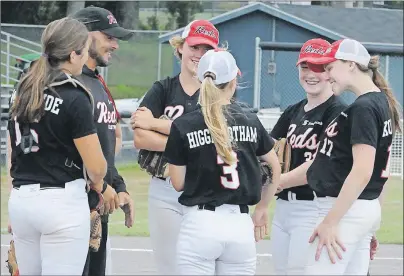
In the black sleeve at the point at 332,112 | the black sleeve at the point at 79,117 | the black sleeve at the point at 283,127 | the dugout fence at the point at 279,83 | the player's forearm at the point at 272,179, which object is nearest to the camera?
the black sleeve at the point at 79,117

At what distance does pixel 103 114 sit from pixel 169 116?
1.92 feet

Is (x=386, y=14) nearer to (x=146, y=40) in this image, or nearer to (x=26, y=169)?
(x=146, y=40)

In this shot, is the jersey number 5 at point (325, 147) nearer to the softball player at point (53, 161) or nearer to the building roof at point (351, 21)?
the softball player at point (53, 161)

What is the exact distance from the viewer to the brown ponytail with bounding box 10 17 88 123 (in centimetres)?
498

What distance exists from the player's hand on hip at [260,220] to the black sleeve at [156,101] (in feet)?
3.14

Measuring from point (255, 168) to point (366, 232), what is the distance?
2.27 feet

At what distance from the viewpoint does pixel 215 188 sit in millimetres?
5062

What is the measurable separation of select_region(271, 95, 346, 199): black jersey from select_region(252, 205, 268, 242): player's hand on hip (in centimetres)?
38

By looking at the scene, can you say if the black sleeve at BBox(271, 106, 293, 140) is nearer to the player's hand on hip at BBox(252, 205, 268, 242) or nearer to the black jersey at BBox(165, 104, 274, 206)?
the player's hand on hip at BBox(252, 205, 268, 242)

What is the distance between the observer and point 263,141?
17.4ft

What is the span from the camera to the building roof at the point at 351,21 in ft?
70.9

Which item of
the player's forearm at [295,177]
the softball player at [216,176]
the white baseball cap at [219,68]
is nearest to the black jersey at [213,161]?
the softball player at [216,176]

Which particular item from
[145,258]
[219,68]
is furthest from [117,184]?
[145,258]

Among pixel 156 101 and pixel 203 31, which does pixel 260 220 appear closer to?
pixel 156 101
